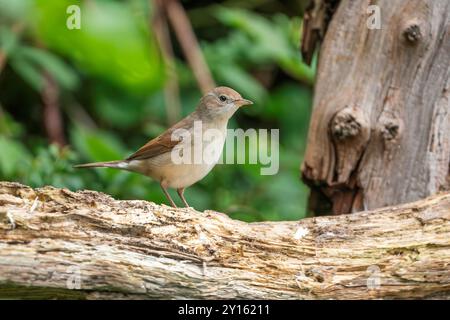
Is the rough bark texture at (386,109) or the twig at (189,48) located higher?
the twig at (189,48)

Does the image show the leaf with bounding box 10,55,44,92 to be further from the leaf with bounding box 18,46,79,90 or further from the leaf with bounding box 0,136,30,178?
the leaf with bounding box 0,136,30,178

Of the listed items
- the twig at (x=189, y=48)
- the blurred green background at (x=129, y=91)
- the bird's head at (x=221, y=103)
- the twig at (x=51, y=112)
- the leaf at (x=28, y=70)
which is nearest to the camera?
the bird's head at (x=221, y=103)

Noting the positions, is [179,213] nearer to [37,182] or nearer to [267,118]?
[37,182]

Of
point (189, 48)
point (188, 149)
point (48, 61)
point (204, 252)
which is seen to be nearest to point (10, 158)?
point (48, 61)

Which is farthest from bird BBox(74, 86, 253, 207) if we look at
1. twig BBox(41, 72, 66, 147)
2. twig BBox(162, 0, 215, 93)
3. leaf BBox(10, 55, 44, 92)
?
twig BBox(41, 72, 66, 147)

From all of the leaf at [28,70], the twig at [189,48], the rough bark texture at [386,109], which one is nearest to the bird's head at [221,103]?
the rough bark texture at [386,109]

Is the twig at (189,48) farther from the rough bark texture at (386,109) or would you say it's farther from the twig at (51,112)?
the rough bark texture at (386,109)

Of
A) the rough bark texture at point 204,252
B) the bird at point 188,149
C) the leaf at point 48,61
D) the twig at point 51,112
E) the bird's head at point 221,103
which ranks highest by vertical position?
the leaf at point 48,61

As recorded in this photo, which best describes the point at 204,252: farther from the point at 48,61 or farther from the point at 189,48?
the point at 189,48

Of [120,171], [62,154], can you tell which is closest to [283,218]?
[120,171]
